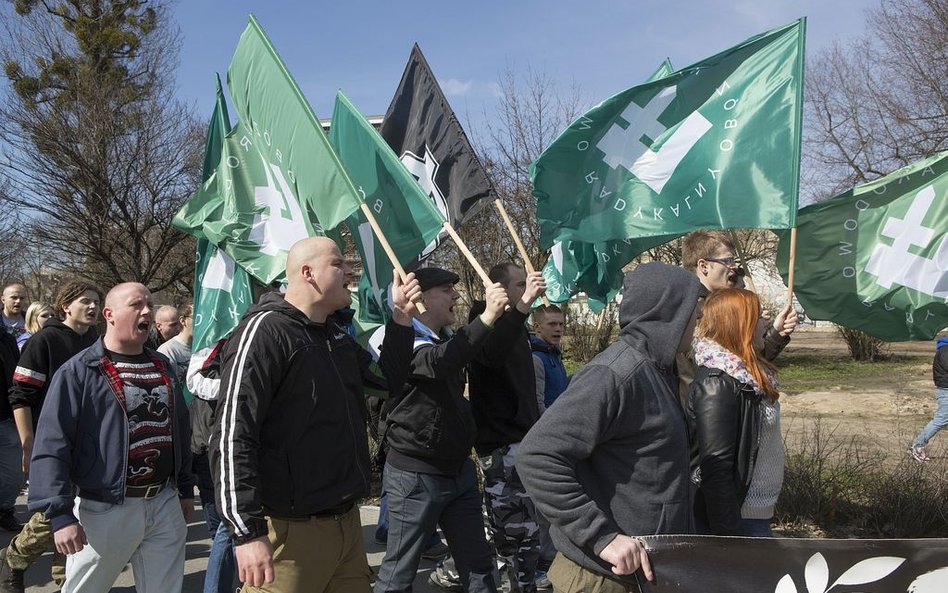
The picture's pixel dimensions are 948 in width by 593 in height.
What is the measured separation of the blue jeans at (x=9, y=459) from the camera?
6.55 meters

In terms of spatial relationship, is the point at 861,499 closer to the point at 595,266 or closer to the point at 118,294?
the point at 595,266

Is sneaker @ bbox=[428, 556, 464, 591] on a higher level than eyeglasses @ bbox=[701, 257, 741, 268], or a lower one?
lower

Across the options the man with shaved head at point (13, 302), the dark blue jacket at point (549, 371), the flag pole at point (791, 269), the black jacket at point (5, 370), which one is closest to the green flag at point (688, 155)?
the flag pole at point (791, 269)

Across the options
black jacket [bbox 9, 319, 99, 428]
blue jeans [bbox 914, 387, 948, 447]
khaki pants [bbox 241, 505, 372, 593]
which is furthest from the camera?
blue jeans [bbox 914, 387, 948, 447]

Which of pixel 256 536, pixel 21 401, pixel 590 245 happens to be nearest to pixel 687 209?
pixel 590 245

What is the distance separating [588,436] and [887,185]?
3.15 metres

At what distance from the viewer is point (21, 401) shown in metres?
5.71

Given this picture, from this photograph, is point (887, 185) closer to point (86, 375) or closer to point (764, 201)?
point (764, 201)

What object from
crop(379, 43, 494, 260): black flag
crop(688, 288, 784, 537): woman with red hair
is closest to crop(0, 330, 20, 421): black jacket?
crop(379, 43, 494, 260): black flag

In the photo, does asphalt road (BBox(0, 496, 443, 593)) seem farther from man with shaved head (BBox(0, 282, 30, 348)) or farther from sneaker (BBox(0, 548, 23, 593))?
man with shaved head (BBox(0, 282, 30, 348))

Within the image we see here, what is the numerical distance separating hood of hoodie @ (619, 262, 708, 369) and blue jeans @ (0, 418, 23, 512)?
18.0 feet

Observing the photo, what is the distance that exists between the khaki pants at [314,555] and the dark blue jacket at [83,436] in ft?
3.72

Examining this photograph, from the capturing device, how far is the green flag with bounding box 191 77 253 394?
17.9ft

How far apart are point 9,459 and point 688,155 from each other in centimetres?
553
